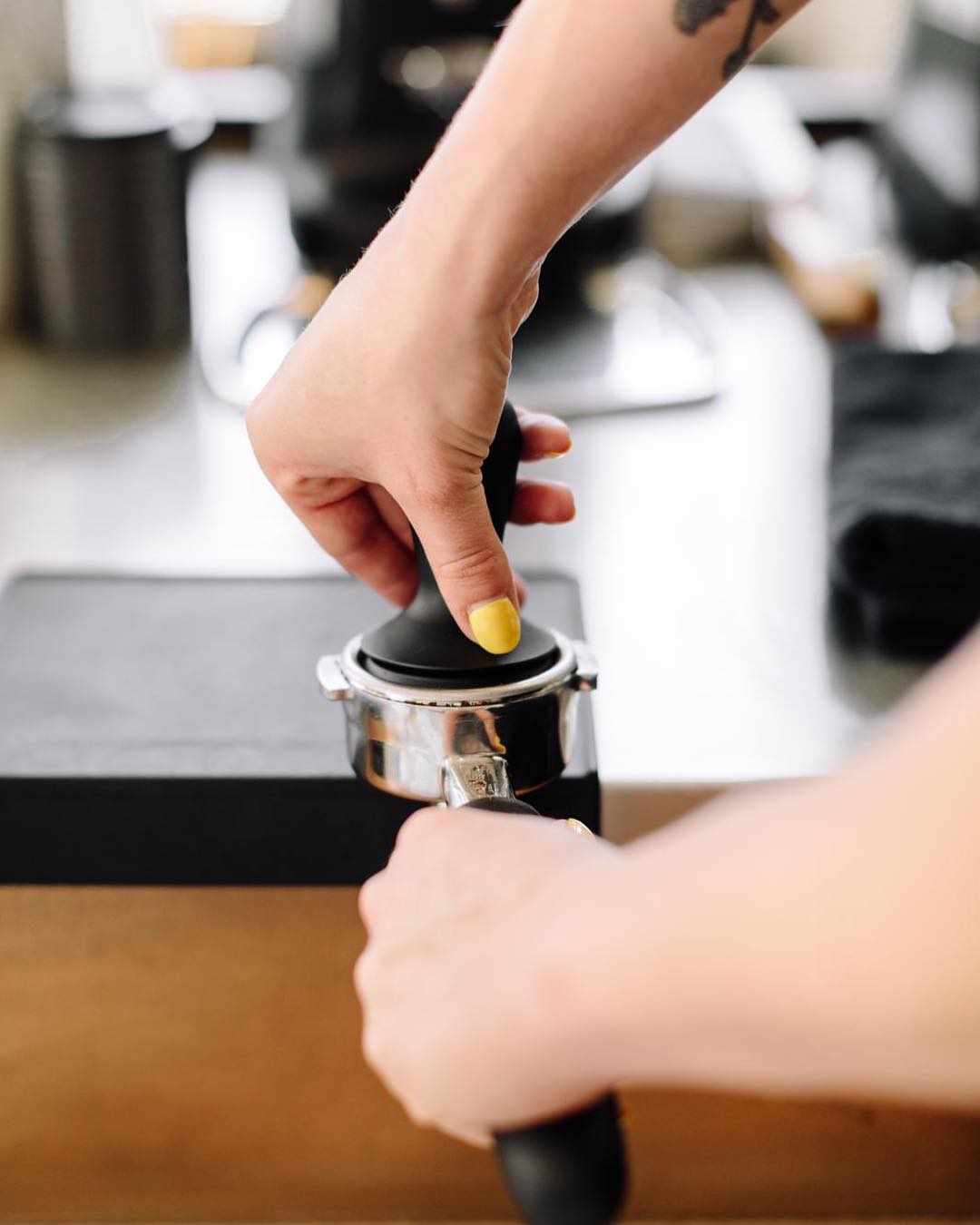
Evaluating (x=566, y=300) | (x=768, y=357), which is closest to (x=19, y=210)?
(x=566, y=300)

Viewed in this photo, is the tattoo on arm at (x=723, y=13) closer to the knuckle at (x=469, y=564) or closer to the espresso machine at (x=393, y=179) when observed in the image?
the knuckle at (x=469, y=564)

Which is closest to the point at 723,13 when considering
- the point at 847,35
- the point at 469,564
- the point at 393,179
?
the point at 469,564

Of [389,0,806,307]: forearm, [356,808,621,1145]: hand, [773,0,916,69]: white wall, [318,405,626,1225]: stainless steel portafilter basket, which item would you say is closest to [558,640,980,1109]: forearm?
[356,808,621,1145]: hand

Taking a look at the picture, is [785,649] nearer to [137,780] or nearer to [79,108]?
[137,780]

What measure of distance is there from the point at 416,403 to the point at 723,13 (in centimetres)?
15

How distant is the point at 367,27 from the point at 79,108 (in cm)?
22

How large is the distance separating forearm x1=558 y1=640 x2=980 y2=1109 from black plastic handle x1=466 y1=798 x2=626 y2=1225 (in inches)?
0.9

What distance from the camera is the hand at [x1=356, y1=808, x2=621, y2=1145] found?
12.2 inches

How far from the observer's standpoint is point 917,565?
639 mm

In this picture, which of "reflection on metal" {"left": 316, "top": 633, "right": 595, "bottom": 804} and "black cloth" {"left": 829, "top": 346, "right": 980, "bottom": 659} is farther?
"black cloth" {"left": 829, "top": 346, "right": 980, "bottom": 659}

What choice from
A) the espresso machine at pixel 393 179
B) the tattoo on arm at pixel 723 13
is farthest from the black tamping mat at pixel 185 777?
the espresso machine at pixel 393 179

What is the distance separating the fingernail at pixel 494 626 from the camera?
1.58 ft

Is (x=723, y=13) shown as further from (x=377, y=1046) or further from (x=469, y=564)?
(x=377, y=1046)

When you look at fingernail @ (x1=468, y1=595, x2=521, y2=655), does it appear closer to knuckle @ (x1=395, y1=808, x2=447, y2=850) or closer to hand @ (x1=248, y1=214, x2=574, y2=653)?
hand @ (x1=248, y1=214, x2=574, y2=653)
